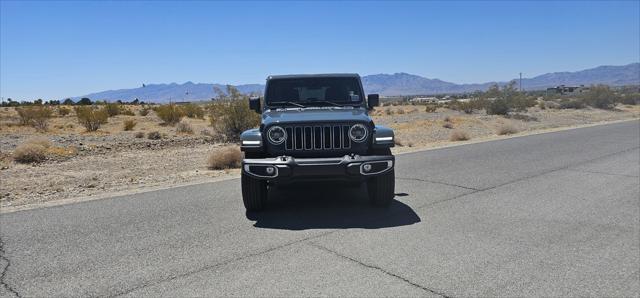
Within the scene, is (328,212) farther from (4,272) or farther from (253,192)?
(4,272)

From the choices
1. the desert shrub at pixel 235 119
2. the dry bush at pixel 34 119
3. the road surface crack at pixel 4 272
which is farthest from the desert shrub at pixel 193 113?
the road surface crack at pixel 4 272

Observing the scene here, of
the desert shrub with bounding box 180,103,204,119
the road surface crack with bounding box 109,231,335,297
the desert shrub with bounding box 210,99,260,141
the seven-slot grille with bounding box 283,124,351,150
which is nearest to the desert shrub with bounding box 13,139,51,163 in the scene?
the desert shrub with bounding box 210,99,260,141

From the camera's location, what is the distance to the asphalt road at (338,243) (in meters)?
4.52

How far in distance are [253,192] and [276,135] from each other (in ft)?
2.82

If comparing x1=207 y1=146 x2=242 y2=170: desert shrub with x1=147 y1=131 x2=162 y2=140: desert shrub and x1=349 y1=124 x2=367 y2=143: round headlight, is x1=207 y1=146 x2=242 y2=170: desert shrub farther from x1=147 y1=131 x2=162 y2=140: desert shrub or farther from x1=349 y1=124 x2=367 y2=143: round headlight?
x1=147 y1=131 x2=162 y2=140: desert shrub

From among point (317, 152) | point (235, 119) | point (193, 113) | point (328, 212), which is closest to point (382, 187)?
point (328, 212)

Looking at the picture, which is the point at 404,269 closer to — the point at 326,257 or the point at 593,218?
the point at 326,257

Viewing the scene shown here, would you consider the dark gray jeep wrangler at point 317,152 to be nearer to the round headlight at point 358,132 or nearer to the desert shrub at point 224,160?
Answer: the round headlight at point 358,132

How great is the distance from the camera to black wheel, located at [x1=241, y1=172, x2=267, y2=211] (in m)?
6.91

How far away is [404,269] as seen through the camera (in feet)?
16.0

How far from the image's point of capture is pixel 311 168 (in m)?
6.39

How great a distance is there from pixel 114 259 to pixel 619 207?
7.20 m

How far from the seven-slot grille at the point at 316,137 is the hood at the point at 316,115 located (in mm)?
107

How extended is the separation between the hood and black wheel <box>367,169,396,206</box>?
854mm
